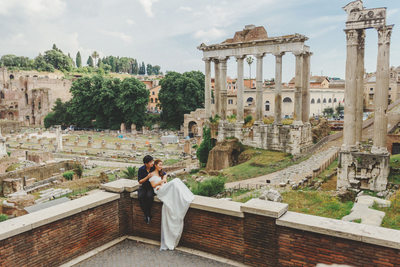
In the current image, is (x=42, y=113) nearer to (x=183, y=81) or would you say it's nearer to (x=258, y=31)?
(x=183, y=81)

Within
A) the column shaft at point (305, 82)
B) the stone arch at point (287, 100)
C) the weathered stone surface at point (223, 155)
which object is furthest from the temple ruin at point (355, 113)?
the stone arch at point (287, 100)

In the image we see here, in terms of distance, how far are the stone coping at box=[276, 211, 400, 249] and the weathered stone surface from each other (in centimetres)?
1868

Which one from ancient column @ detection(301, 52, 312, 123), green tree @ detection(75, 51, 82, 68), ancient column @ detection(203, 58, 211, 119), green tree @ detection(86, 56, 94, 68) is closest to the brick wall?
ancient column @ detection(301, 52, 312, 123)

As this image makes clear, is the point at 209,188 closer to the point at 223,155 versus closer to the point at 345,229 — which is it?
the point at 345,229

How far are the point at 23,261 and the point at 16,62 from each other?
110901mm

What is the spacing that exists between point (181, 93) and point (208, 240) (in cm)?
4433

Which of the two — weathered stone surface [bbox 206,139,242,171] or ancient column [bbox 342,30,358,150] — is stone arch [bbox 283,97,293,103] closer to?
weathered stone surface [bbox 206,139,242,171]

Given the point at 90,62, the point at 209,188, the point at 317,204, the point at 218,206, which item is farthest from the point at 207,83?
the point at 90,62

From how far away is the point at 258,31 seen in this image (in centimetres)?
2364

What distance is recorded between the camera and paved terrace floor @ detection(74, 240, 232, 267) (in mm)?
5047

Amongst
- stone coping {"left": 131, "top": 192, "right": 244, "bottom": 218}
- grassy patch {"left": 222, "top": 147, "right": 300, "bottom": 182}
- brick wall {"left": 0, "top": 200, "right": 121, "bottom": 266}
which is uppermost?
stone coping {"left": 131, "top": 192, "right": 244, "bottom": 218}

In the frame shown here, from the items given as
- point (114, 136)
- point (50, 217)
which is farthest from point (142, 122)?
point (50, 217)

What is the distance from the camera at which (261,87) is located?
2381cm

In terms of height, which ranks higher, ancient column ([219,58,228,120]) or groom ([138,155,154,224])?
ancient column ([219,58,228,120])
